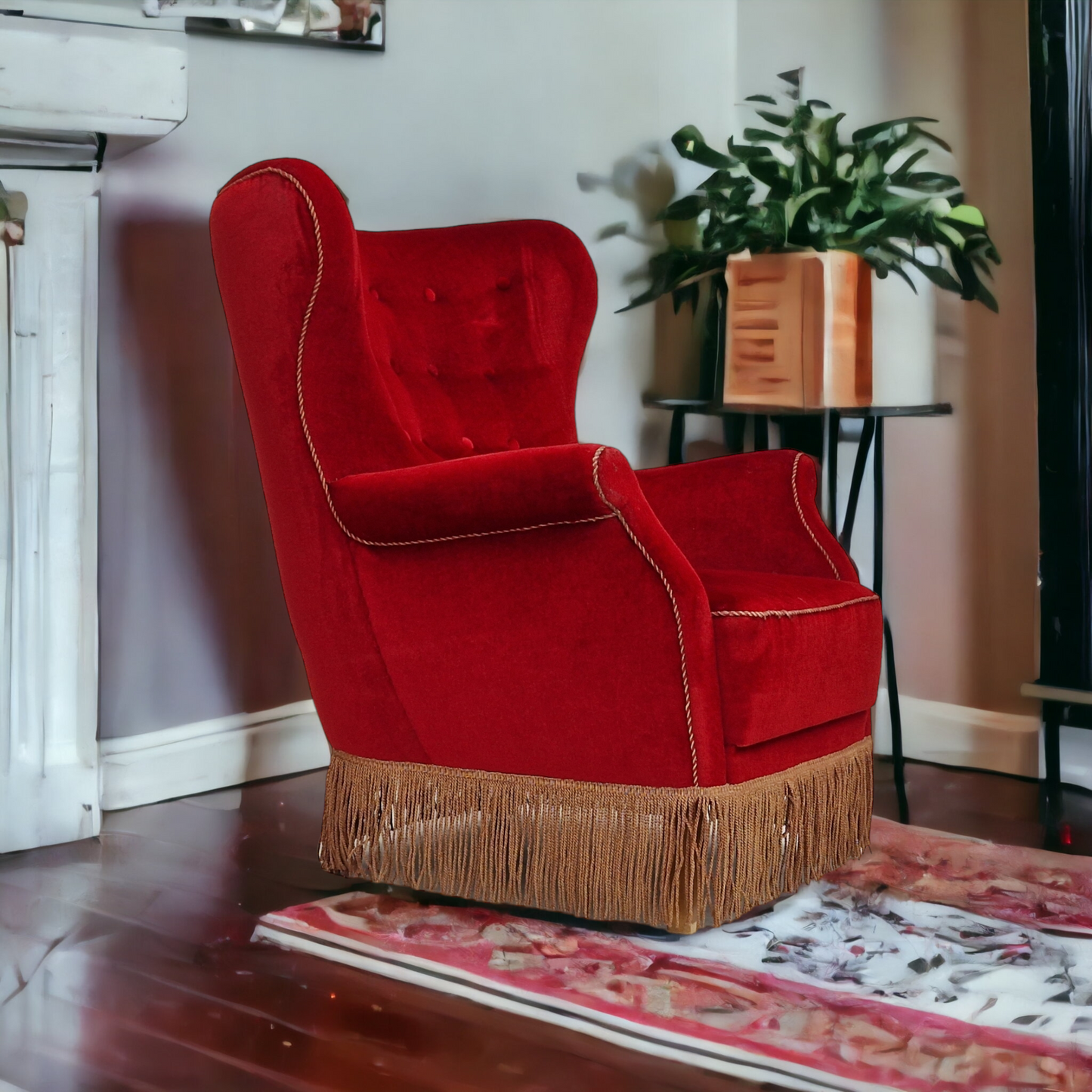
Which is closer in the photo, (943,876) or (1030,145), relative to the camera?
(943,876)

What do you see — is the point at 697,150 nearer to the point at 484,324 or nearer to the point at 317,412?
the point at 484,324

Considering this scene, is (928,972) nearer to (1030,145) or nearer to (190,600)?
(190,600)

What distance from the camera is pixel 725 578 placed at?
5.63 ft

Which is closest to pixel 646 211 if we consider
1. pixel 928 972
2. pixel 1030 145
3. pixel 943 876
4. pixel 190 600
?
pixel 1030 145

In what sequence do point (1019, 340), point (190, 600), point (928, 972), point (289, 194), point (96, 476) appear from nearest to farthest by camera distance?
point (928, 972) < point (289, 194) < point (96, 476) < point (190, 600) < point (1019, 340)

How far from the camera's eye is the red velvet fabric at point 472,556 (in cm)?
148

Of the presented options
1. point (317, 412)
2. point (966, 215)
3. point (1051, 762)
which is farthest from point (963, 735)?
point (317, 412)

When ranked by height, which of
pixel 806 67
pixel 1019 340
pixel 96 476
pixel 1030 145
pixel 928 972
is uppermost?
pixel 806 67

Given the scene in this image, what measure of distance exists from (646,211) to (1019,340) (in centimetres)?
94

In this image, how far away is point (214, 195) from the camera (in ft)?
7.69

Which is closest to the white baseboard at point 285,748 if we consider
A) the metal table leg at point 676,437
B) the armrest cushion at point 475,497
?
the metal table leg at point 676,437

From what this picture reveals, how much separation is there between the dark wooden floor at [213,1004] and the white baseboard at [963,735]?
1.44m

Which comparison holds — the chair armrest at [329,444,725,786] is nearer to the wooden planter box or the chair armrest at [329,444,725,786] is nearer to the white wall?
the white wall

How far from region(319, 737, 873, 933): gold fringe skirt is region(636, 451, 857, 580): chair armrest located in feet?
1.12
